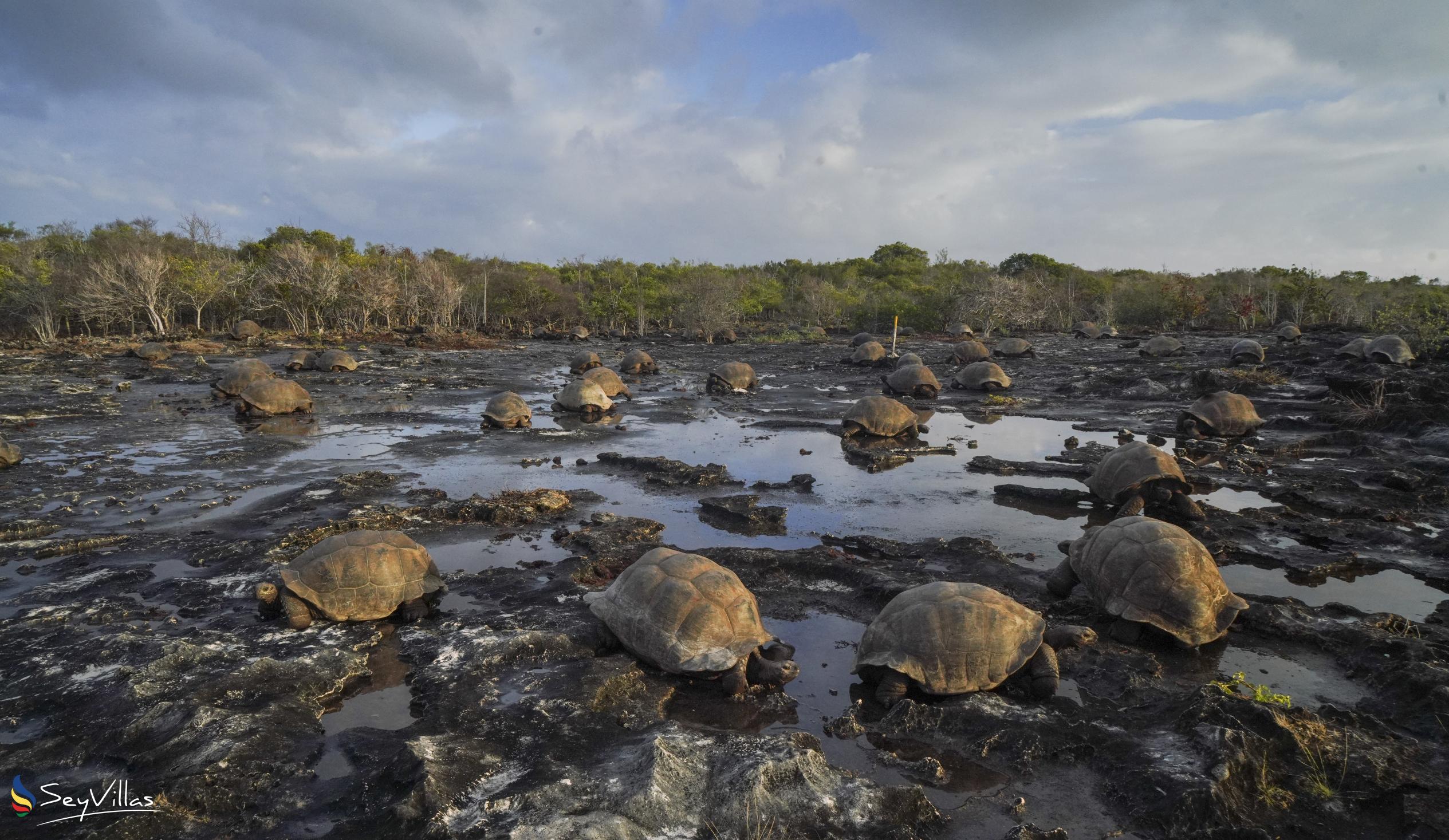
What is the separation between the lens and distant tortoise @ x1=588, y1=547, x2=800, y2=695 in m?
5.42

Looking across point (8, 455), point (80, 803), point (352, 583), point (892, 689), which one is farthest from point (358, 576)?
point (8, 455)

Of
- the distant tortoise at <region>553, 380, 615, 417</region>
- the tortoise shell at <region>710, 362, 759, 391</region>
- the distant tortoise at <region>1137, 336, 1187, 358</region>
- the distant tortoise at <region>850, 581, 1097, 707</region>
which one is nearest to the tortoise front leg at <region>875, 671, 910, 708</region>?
the distant tortoise at <region>850, 581, 1097, 707</region>

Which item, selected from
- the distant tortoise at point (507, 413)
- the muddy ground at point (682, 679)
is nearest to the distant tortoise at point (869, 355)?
the muddy ground at point (682, 679)

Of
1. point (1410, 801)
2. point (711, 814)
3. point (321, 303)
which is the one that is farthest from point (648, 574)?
point (321, 303)

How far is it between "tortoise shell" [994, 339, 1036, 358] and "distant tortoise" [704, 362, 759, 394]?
15163 mm

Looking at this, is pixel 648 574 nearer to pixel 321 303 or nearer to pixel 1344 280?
pixel 321 303

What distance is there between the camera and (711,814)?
388 centimetres

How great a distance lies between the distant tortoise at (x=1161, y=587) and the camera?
5.81 m

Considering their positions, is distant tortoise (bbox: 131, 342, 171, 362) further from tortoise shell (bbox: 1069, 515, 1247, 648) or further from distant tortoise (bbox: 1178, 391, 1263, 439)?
distant tortoise (bbox: 1178, 391, 1263, 439)

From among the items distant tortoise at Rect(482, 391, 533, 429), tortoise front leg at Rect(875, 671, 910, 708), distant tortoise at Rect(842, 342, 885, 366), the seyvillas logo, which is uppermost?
distant tortoise at Rect(842, 342, 885, 366)

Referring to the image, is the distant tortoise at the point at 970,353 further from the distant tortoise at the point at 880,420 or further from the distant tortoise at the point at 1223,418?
the distant tortoise at the point at 880,420

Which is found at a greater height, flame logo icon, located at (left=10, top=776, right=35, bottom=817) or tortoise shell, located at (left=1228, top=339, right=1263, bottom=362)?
tortoise shell, located at (left=1228, top=339, right=1263, bottom=362)

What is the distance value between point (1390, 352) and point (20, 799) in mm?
30119

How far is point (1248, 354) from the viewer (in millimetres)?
24547
